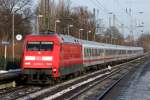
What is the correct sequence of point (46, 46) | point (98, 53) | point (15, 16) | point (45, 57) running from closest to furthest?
1. point (45, 57)
2. point (46, 46)
3. point (98, 53)
4. point (15, 16)

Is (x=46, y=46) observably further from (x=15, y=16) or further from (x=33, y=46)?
(x=15, y=16)

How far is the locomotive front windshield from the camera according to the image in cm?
2542

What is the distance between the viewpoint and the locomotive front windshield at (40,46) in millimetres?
25416

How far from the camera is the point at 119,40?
124 m

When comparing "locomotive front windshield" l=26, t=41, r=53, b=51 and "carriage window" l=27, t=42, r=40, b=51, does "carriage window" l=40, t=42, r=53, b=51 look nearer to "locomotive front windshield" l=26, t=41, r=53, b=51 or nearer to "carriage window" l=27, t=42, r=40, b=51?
"locomotive front windshield" l=26, t=41, r=53, b=51

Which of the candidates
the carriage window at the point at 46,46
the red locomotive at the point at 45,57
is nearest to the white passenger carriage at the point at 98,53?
the red locomotive at the point at 45,57

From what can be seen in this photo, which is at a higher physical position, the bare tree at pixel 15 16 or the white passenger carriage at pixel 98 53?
the bare tree at pixel 15 16

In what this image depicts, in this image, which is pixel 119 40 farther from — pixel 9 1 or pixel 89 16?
pixel 9 1

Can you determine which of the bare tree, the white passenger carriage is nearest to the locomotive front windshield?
the white passenger carriage

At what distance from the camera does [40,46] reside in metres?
25.5

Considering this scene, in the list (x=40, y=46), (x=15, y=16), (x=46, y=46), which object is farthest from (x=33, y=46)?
(x=15, y=16)

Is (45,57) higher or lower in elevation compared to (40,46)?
lower

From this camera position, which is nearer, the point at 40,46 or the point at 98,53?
the point at 40,46

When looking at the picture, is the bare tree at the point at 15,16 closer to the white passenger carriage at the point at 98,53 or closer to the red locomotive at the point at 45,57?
the white passenger carriage at the point at 98,53
